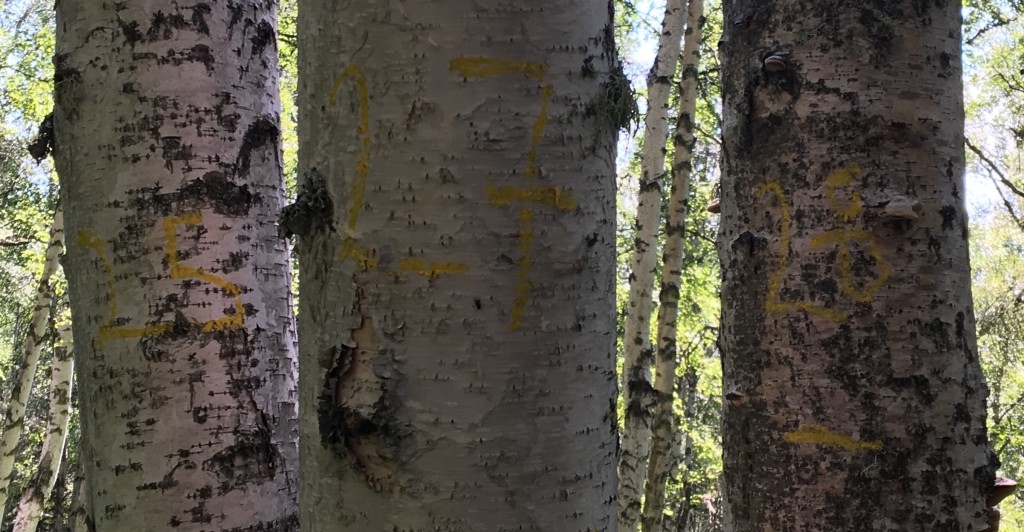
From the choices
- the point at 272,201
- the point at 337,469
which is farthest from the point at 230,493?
the point at 337,469

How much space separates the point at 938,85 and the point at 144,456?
204 cm

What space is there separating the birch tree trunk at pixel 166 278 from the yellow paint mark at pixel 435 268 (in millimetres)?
1353

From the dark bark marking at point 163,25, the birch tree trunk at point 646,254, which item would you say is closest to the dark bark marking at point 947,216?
the dark bark marking at point 163,25

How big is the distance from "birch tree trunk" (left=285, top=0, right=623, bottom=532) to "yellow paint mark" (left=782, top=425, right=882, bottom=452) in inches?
27.4

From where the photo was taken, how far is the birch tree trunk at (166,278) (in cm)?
189

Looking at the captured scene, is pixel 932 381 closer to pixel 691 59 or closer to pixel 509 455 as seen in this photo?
pixel 509 455

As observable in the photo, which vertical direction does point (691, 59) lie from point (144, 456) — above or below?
above

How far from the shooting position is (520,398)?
2.75 feet

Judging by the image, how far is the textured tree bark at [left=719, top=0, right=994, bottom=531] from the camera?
137 centimetres

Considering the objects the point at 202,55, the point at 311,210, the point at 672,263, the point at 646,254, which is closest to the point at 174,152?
the point at 202,55

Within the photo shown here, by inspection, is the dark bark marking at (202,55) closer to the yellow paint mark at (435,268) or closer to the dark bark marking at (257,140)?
the dark bark marking at (257,140)

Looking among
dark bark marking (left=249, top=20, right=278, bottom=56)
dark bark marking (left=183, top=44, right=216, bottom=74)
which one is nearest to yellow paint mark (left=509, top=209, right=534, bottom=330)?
dark bark marking (left=183, top=44, right=216, bottom=74)

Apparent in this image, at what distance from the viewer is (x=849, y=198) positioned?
142cm

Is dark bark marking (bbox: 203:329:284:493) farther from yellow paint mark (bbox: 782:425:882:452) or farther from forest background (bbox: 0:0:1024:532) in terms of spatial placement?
forest background (bbox: 0:0:1024:532)
